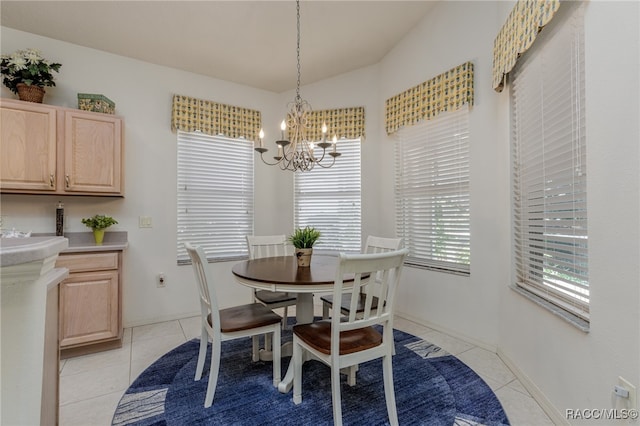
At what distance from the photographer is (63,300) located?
2.47m

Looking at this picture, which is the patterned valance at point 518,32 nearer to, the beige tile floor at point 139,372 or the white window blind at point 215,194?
the beige tile floor at point 139,372

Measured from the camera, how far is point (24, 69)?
2521 millimetres

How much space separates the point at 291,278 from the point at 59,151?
240 cm

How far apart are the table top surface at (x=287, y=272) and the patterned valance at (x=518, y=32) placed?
6.02ft

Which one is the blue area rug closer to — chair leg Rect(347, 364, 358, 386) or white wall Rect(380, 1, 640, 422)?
chair leg Rect(347, 364, 358, 386)

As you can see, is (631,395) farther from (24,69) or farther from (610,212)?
(24,69)

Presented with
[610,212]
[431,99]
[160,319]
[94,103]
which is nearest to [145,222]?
[160,319]

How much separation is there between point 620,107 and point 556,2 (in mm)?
705

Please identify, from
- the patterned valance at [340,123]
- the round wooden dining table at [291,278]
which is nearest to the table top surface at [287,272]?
the round wooden dining table at [291,278]

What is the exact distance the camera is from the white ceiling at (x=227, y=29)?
2.54m

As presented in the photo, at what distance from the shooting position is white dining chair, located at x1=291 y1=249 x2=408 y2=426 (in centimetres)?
154

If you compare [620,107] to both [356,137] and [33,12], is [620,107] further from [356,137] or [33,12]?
[33,12]

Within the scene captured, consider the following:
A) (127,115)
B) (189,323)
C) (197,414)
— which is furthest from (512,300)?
(127,115)

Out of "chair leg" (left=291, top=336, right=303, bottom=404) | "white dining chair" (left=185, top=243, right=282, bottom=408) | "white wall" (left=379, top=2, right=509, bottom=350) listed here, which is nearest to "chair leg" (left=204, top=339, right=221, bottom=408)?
"white dining chair" (left=185, top=243, right=282, bottom=408)
